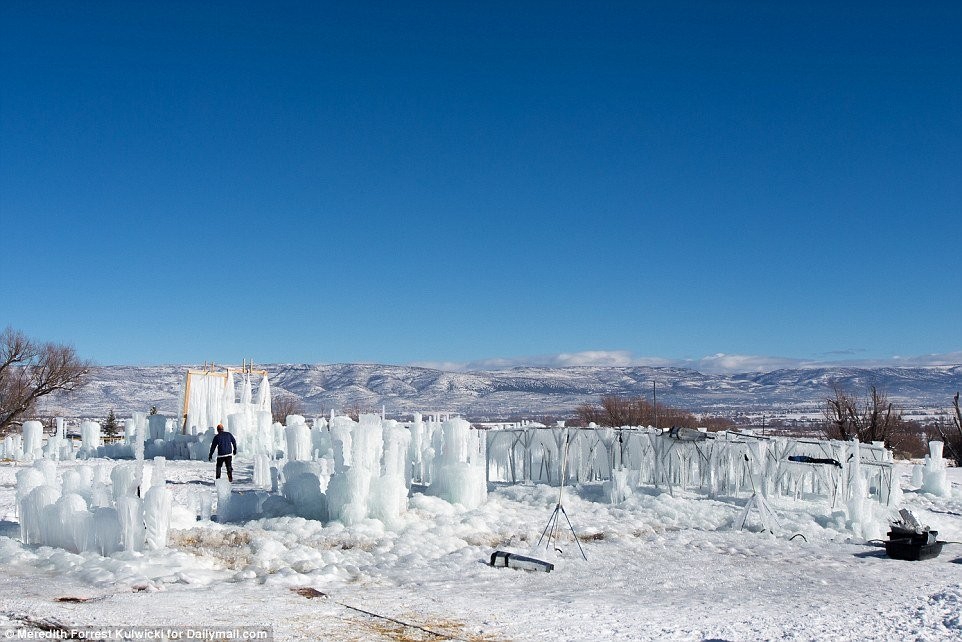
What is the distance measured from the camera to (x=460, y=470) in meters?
16.1

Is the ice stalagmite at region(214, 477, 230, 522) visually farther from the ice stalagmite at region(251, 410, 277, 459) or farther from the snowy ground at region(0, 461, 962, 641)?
the ice stalagmite at region(251, 410, 277, 459)

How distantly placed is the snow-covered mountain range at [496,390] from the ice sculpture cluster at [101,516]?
115494 mm

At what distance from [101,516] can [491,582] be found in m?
4.88

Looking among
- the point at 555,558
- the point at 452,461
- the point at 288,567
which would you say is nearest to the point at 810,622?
the point at 555,558

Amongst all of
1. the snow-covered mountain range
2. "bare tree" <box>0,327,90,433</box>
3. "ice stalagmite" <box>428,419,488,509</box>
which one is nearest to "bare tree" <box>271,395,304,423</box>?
"bare tree" <box>0,327,90,433</box>

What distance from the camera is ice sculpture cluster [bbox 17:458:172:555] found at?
10789 millimetres

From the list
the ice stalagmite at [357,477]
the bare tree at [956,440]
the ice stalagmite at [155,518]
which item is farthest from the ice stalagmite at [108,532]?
the bare tree at [956,440]

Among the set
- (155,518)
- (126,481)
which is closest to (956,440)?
(126,481)

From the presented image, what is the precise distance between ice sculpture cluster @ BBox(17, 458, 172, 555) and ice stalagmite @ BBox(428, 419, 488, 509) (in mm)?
5726

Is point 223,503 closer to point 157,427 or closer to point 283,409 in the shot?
point 157,427

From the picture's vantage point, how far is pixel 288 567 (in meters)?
10.7

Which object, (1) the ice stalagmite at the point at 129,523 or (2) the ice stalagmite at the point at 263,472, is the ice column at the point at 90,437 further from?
(1) the ice stalagmite at the point at 129,523

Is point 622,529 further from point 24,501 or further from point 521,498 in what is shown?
point 24,501

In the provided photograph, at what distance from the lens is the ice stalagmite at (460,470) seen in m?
16.1
